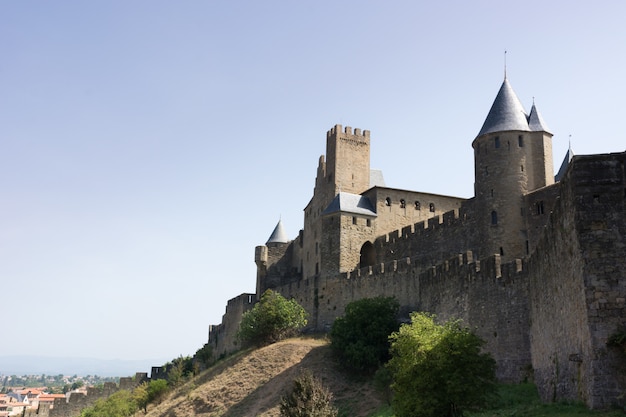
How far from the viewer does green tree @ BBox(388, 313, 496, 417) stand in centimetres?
2317

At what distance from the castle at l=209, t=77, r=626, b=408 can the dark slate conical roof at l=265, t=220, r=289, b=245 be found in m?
0.16

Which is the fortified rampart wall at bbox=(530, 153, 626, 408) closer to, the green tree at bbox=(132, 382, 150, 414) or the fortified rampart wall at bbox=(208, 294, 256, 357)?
the green tree at bbox=(132, 382, 150, 414)

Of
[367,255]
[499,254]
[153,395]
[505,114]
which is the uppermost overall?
[505,114]

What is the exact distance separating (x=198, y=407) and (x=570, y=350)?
29462mm

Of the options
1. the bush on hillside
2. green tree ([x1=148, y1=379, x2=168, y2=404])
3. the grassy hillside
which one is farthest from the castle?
the bush on hillside

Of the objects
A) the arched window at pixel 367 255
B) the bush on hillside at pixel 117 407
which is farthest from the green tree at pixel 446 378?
the bush on hillside at pixel 117 407

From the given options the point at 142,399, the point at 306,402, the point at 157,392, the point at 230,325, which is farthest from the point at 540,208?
the point at 142,399

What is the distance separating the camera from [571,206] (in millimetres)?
18578

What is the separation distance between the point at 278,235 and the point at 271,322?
907 inches

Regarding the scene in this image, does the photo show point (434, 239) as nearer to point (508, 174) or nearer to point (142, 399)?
point (508, 174)

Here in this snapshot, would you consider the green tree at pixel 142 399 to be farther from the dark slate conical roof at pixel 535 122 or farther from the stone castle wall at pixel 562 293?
the dark slate conical roof at pixel 535 122

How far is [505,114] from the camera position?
4444cm

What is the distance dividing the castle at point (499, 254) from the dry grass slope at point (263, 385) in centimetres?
564

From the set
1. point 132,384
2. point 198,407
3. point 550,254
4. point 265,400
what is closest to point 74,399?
point 132,384
